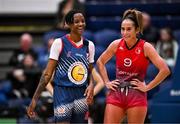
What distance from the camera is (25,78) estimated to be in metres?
10.6

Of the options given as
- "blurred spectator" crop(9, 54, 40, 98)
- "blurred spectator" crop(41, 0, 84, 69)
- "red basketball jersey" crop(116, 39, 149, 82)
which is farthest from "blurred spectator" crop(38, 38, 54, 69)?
"red basketball jersey" crop(116, 39, 149, 82)

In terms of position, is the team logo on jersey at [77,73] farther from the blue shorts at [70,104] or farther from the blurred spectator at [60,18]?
the blurred spectator at [60,18]

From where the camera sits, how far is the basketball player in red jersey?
637 cm

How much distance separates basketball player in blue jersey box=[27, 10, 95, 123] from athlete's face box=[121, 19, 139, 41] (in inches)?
17.8

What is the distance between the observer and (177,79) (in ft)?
29.6

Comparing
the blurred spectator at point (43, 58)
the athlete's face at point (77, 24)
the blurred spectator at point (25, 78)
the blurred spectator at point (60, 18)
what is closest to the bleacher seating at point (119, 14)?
the blurred spectator at point (60, 18)

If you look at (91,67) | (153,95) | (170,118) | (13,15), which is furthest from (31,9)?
(91,67)

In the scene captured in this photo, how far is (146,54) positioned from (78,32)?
2.52 ft

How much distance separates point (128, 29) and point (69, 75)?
2.63 ft

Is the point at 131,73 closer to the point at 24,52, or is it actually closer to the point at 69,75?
the point at 69,75

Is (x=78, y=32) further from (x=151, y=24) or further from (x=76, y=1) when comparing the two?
(x=151, y=24)

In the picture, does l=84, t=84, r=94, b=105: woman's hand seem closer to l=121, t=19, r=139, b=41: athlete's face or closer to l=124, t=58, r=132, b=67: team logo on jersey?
l=124, t=58, r=132, b=67: team logo on jersey

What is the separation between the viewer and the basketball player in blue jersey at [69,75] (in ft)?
20.5

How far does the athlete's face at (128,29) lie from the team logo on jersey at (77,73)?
567 mm
